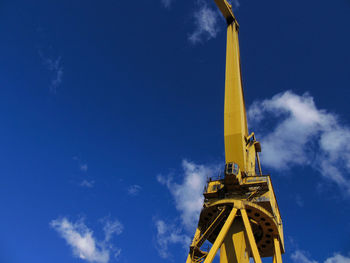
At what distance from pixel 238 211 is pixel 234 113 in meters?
8.99

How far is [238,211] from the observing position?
2402 cm

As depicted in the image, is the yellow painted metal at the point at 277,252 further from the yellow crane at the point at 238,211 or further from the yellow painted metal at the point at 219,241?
the yellow painted metal at the point at 219,241

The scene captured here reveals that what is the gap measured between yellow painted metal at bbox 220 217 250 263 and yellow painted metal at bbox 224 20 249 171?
475 centimetres

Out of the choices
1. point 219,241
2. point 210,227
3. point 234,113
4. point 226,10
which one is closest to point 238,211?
point 210,227

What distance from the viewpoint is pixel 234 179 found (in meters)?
24.7

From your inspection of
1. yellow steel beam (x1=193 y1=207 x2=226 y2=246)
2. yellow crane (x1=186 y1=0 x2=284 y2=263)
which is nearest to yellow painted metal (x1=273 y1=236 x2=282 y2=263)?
yellow crane (x1=186 y1=0 x2=284 y2=263)

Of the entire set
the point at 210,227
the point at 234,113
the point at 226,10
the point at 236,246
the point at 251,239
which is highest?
the point at 226,10

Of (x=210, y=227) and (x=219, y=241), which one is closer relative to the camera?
(x=219, y=241)

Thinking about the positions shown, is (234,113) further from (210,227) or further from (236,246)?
(236,246)

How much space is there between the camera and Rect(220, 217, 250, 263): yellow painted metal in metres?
22.8

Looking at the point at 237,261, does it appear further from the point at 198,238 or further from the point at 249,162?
the point at 249,162

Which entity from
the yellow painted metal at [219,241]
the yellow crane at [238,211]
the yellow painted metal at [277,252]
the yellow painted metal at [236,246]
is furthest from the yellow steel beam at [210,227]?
the yellow painted metal at [277,252]

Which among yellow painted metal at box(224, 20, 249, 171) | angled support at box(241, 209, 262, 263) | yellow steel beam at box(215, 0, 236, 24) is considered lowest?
angled support at box(241, 209, 262, 263)

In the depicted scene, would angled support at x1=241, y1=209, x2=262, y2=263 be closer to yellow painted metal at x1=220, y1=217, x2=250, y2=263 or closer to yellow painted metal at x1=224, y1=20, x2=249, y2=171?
yellow painted metal at x1=220, y1=217, x2=250, y2=263
